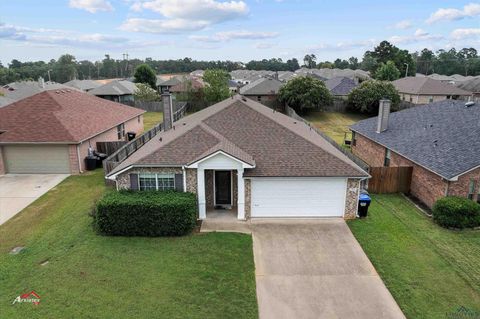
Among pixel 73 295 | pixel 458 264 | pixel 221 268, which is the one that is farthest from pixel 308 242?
pixel 73 295

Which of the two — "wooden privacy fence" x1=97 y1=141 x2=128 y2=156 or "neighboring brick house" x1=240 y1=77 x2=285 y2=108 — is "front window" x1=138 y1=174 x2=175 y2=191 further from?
"neighboring brick house" x1=240 y1=77 x2=285 y2=108

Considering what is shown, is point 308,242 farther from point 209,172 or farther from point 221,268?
point 209,172

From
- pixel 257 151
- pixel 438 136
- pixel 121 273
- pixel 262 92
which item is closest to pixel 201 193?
pixel 257 151

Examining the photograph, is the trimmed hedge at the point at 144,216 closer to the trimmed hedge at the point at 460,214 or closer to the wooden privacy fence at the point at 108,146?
the trimmed hedge at the point at 460,214

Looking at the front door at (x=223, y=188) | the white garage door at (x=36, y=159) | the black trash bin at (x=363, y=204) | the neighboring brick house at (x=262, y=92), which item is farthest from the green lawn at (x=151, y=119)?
the black trash bin at (x=363, y=204)

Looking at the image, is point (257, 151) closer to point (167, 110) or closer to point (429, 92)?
point (167, 110)

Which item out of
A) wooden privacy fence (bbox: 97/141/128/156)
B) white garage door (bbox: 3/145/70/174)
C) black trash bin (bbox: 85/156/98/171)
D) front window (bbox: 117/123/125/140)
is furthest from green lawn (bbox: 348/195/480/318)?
front window (bbox: 117/123/125/140)
